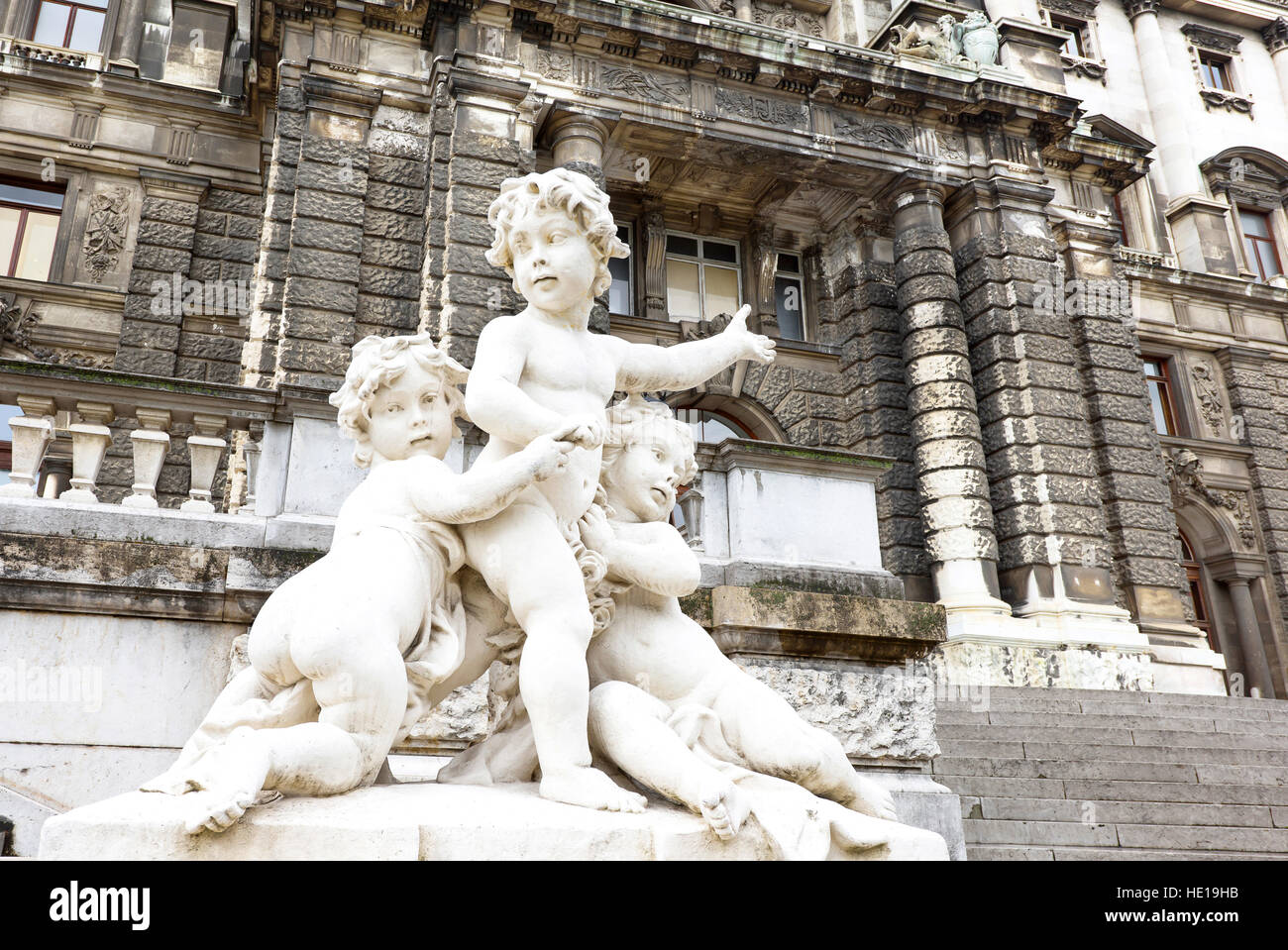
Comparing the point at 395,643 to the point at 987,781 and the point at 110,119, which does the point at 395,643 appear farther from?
the point at 110,119

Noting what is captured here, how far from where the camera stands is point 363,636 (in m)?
2.29

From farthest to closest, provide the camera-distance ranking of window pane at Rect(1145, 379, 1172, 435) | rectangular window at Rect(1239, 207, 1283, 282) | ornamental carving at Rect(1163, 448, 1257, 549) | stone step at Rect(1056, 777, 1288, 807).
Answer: rectangular window at Rect(1239, 207, 1283, 282) → window pane at Rect(1145, 379, 1172, 435) → ornamental carving at Rect(1163, 448, 1257, 549) → stone step at Rect(1056, 777, 1288, 807)

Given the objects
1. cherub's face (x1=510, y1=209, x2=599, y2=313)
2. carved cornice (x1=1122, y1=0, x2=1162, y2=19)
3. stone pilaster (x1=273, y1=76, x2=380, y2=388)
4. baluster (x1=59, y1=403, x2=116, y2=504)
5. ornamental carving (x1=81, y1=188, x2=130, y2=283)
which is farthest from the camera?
carved cornice (x1=1122, y1=0, x2=1162, y2=19)

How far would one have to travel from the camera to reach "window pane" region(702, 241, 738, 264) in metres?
15.0

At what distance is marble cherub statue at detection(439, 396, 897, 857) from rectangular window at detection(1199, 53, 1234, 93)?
25.8 meters

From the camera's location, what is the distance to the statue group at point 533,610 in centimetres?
229

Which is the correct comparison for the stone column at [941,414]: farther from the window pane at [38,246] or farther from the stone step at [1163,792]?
the window pane at [38,246]

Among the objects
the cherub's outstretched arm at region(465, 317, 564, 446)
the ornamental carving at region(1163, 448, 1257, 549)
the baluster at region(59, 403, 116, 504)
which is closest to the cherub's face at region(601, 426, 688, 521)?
the cherub's outstretched arm at region(465, 317, 564, 446)

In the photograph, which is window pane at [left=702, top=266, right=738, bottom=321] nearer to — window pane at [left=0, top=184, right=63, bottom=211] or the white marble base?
window pane at [left=0, top=184, right=63, bottom=211]

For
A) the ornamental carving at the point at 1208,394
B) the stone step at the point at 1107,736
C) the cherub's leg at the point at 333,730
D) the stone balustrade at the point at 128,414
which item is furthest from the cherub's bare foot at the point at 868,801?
the ornamental carving at the point at 1208,394

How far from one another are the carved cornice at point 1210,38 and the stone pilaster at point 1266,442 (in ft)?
28.9

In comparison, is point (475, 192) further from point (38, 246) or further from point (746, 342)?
point (746, 342)
